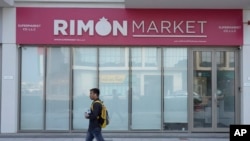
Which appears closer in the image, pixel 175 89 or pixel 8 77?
pixel 8 77

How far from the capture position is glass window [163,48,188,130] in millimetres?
14508

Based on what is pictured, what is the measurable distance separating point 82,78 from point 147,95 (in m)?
2.28

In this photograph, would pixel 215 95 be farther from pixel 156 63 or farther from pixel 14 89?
pixel 14 89

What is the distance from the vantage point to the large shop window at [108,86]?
47.2 ft

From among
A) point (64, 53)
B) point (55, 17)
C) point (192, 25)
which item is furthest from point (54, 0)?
point (192, 25)

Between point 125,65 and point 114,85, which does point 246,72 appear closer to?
point 125,65

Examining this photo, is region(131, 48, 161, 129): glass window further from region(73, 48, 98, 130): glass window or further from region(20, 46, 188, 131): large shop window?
region(73, 48, 98, 130): glass window

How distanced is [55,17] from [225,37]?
18.6 feet

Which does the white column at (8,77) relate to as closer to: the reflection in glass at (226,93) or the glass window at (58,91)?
the glass window at (58,91)

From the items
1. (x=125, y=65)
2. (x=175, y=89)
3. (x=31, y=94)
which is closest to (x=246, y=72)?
(x=175, y=89)

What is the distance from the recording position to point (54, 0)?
14.0 metres

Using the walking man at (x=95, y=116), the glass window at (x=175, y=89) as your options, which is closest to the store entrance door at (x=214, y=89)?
the glass window at (x=175, y=89)

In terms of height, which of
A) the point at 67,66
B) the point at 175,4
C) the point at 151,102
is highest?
the point at 175,4

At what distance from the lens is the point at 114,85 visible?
47.7 ft
